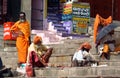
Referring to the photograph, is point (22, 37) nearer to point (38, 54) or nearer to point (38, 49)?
point (38, 49)

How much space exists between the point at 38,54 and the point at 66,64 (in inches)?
46.9

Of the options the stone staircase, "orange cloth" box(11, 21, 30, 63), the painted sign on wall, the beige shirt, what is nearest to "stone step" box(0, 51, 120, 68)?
the stone staircase

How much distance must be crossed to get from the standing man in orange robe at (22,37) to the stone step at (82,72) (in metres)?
2.31

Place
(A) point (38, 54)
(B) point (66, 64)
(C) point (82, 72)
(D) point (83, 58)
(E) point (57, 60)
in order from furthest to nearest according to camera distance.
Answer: (E) point (57, 60)
(B) point (66, 64)
(A) point (38, 54)
(D) point (83, 58)
(C) point (82, 72)

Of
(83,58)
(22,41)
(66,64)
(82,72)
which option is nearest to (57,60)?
(66,64)

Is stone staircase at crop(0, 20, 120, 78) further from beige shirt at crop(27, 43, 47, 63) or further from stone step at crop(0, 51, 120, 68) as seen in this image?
beige shirt at crop(27, 43, 47, 63)

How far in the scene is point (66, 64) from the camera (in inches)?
656

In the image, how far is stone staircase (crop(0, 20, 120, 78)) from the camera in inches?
566

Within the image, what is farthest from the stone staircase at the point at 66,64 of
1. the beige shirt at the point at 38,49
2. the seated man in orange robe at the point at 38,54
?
the beige shirt at the point at 38,49

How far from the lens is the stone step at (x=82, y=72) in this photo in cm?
1432

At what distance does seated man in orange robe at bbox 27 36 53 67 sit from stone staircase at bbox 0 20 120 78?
33 cm

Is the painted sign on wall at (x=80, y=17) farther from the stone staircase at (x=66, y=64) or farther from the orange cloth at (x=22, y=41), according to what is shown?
the orange cloth at (x=22, y=41)

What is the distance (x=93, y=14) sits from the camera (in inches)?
938

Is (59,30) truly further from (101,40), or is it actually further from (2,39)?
(101,40)
